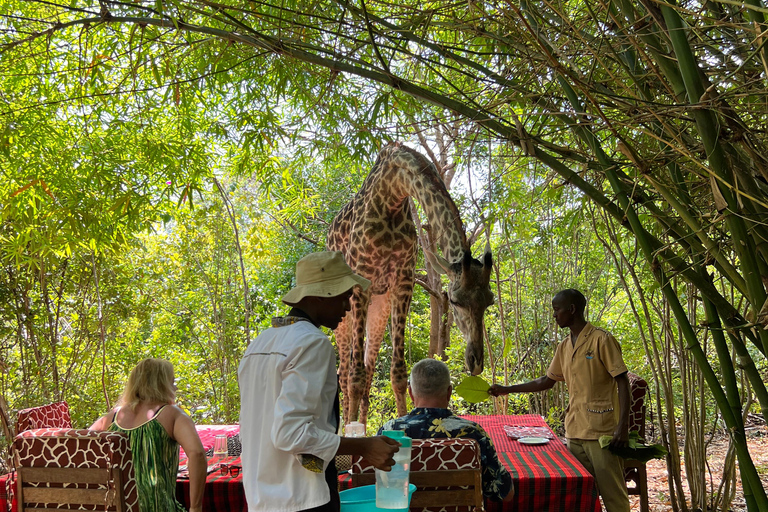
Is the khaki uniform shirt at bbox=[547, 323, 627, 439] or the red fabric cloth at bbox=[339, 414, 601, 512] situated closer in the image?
the red fabric cloth at bbox=[339, 414, 601, 512]

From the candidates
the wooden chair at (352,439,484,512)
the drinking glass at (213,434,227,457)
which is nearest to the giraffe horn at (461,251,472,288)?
the wooden chair at (352,439,484,512)

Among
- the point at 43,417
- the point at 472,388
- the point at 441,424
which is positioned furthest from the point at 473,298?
the point at 43,417

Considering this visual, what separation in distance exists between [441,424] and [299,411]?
923 millimetres

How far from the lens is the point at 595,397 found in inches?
126

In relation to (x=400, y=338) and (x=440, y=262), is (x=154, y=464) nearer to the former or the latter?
(x=440, y=262)

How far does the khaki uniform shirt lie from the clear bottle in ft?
5.43

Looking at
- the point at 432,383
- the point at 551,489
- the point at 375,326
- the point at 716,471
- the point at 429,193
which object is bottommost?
the point at 716,471

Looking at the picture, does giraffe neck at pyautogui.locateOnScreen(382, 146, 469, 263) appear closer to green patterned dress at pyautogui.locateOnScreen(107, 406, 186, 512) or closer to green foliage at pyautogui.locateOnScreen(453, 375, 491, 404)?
green foliage at pyautogui.locateOnScreen(453, 375, 491, 404)

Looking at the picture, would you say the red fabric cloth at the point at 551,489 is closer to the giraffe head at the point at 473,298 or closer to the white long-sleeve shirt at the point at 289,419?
the giraffe head at the point at 473,298

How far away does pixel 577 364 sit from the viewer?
10.6 ft

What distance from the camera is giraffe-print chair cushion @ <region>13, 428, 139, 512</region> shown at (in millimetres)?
2412

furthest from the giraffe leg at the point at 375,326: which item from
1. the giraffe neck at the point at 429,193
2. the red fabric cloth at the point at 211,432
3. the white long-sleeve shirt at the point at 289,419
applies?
the white long-sleeve shirt at the point at 289,419

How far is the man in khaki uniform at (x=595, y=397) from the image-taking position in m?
3.10

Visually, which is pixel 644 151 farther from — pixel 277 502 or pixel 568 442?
pixel 568 442
